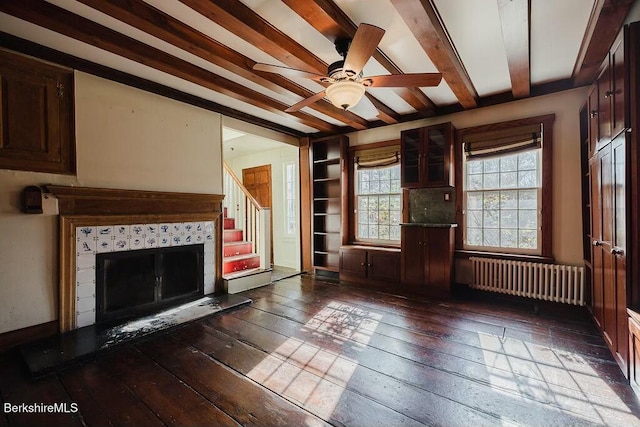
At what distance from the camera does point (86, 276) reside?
9.75 feet

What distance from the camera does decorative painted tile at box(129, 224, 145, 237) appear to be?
331cm

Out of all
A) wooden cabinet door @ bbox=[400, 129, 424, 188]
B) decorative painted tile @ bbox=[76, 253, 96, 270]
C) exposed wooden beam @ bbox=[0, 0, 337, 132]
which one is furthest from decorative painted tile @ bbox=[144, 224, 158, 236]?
wooden cabinet door @ bbox=[400, 129, 424, 188]

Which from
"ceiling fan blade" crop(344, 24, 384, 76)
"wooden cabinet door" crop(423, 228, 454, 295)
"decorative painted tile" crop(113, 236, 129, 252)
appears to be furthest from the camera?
"wooden cabinet door" crop(423, 228, 454, 295)

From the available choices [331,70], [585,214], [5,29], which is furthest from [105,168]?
[585,214]

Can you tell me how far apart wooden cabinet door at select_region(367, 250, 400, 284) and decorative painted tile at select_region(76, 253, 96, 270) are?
11.8 ft

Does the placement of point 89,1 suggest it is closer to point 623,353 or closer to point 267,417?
point 267,417

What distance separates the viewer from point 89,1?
Result: 1.96 meters

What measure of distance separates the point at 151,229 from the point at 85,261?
2.32 ft

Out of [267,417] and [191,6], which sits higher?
[191,6]

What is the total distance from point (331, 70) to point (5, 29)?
108 inches

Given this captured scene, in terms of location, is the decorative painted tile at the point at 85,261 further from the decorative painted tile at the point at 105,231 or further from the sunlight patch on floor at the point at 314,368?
the sunlight patch on floor at the point at 314,368

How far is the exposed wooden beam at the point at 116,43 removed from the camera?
209cm

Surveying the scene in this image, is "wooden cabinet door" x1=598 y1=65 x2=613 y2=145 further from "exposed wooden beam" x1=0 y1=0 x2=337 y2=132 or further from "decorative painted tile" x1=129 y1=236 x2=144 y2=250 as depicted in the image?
"decorative painted tile" x1=129 y1=236 x2=144 y2=250

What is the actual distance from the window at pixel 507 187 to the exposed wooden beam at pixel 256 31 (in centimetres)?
252
